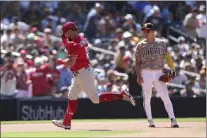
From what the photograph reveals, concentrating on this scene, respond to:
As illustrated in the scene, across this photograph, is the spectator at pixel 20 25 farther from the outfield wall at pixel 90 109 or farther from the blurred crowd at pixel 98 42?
the outfield wall at pixel 90 109

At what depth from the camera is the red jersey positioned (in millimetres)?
12797

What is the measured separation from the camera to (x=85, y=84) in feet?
43.1

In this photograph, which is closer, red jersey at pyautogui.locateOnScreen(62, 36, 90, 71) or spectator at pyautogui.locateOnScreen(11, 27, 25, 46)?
red jersey at pyautogui.locateOnScreen(62, 36, 90, 71)

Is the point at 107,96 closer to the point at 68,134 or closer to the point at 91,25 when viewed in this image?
the point at 68,134

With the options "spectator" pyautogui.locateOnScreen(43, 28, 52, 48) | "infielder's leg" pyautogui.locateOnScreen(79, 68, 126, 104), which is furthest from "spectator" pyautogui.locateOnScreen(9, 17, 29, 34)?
"infielder's leg" pyautogui.locateOnScreen(79, 68, 126, 104)

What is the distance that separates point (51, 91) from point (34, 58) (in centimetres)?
161

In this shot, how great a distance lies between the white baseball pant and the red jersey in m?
0.11

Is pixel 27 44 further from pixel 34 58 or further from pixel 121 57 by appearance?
pixel 121 57

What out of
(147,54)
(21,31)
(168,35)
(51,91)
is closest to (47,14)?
(21,31)

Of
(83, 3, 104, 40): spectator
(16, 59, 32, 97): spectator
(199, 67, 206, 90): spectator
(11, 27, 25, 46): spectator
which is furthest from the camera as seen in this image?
(83, 3, 104, 40): spectator

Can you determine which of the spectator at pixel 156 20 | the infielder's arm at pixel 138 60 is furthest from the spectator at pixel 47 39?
the infielder's arm at pixel 138 60

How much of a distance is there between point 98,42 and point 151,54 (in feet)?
32.6

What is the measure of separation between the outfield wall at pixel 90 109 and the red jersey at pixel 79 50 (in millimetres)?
6266

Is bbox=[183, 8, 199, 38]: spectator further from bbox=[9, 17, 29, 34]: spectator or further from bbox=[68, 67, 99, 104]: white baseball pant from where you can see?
bbox=[68, 67, 99, 104]: white baseball pant
